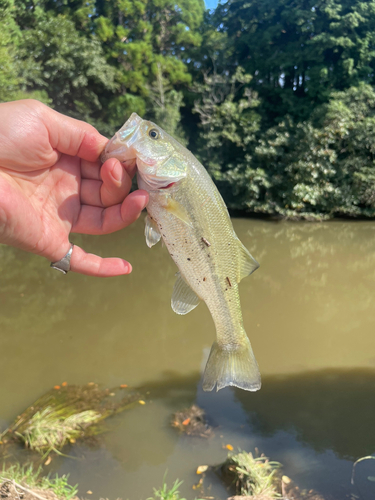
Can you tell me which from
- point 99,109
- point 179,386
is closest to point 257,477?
point 179,386

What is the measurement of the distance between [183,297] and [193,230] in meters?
0.36

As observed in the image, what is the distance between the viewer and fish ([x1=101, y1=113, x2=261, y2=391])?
169 cm

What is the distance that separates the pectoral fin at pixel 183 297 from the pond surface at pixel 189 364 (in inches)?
84.0

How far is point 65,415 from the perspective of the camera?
3.77 metres

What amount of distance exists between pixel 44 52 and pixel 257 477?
19.5m

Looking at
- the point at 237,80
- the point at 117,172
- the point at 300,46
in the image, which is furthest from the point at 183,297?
the point at 300,46

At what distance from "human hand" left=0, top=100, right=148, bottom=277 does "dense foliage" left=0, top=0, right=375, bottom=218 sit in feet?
42.7

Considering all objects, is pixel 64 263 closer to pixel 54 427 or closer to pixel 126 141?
pixel 126 141

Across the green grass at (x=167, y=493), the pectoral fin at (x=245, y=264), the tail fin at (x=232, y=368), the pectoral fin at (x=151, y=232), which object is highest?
the pectoral fin at (x=151, y=232)

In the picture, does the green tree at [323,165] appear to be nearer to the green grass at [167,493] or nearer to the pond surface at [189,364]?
the pond surface at [189,364]

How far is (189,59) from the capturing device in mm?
19812

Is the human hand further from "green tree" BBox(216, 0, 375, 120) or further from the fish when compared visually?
"green tree" BBox(216, 0, 375, 120)

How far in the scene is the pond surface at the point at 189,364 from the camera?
11.0 feet

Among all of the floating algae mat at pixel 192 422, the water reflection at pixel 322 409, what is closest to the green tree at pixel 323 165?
the water reflection at pixel 322 409
